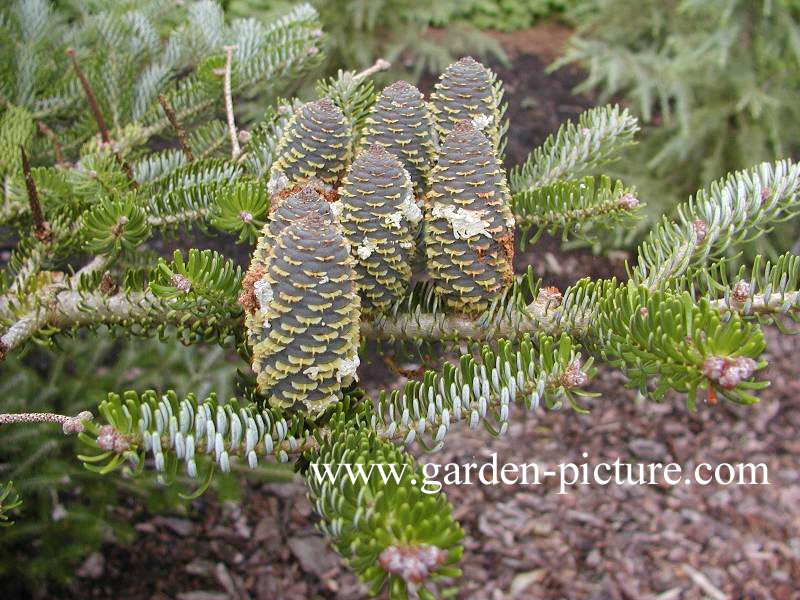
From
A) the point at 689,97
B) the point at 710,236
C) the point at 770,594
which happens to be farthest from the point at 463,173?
the point at 689,97

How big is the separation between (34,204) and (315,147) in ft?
1.24

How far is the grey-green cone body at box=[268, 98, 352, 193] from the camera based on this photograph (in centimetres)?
89

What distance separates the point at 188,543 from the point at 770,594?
1506 millimetres

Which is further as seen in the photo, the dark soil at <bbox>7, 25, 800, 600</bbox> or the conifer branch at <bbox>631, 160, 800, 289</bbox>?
the dark soil at <bbox>7, 25, 800, 600</bbox>

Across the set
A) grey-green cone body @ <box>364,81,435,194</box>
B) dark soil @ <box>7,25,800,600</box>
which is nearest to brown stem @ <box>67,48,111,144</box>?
grey-green cone body @ <box>364,81,435,194</box>

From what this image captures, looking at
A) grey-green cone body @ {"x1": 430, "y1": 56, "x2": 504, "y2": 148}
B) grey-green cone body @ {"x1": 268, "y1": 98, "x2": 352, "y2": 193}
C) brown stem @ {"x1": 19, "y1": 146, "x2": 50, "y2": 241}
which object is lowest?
brown stem @ {"x1": 19, "y1": 146, "x2": 50, "y2": 241}

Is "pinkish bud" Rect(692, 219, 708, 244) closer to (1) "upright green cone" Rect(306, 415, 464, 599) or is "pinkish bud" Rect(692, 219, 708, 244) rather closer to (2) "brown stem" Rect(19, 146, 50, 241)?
(1) "upright green cone" Rect(306, 415, 464, 599)

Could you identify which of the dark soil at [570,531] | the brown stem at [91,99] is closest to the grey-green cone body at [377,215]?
the brown stem at [91,99]

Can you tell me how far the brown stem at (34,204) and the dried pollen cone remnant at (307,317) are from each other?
368mm

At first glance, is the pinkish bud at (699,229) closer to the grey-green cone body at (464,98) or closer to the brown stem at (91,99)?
the grey-green cone body at (464,98)

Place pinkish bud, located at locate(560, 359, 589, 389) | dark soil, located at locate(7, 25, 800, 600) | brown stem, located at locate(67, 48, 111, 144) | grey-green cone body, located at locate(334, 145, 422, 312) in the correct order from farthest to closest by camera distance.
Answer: dark soil, located at locate(7, 25, 800, 600) → brown stem, located at locate(67, 48, 111, 144) → grey-green cone body, located at locate(334, 145, 422, 312) → pinkish bud, located at locate(560, 359, 589, 389)

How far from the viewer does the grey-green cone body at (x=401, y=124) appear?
0.90 m

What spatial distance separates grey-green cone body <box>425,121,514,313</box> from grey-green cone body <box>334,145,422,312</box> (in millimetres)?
37

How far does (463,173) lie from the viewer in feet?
2.79
